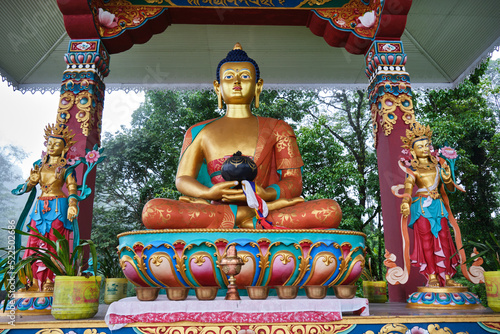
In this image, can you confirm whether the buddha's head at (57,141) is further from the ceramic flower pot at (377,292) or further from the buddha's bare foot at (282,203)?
the ceramic flower pot at (377,292)

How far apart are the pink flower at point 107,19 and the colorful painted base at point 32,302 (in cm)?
301

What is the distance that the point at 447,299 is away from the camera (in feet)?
10.2

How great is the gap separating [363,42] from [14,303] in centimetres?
436

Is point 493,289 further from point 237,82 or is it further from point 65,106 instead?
point 65,106

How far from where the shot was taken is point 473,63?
5777mm

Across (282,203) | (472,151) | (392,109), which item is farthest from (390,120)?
(472,151)

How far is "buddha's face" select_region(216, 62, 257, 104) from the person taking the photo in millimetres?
4230

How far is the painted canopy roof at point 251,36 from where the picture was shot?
481 cm

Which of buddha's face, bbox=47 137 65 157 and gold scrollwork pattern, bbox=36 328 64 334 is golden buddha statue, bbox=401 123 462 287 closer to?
gold scrollwork pattern, bbox=36 328 64 334

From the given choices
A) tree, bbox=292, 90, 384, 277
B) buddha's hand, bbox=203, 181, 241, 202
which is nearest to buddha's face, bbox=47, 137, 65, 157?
buddha's hand, bbox=203, 181, 241, 202

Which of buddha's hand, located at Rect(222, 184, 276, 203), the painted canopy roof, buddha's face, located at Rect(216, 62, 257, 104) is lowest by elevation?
buddha's hand, located at Rect(222, 184, 276, 203)

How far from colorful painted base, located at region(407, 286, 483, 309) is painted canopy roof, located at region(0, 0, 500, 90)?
2918 millimetres

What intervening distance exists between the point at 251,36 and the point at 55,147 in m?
3.54

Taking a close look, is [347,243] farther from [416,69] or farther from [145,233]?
[416,69]
